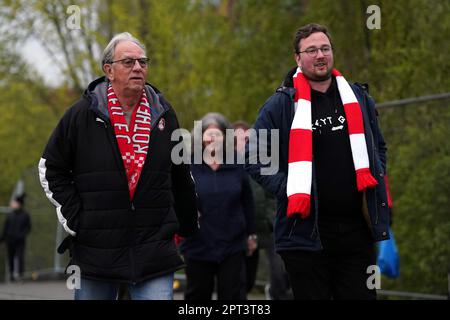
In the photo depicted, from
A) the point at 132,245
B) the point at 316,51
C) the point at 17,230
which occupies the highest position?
the point at 17,230

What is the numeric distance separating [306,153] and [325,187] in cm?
25

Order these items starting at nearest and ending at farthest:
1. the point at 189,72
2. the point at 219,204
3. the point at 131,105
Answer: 1. the point at 131,105
2. the point at 219,204
3. the point at 189,72

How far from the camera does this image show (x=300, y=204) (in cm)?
578

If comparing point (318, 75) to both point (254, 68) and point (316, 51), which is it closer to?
point (316, 51)

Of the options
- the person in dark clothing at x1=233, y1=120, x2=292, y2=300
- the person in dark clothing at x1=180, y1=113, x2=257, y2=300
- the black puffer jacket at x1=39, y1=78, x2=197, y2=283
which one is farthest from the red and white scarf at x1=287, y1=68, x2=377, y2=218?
the person in dark clothing at x1=233, y1=120, x2=292, y2=300

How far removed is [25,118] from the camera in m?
29.1

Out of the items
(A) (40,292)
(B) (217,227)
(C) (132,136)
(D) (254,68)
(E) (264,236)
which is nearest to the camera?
(C) (132,136)

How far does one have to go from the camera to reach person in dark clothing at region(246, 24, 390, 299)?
19.2 feet

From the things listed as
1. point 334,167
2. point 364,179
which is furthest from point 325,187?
point 364,179

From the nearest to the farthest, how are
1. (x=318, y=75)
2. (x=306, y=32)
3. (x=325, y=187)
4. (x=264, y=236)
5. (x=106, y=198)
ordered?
(x=106, y=198) → (x=325, y=187) → (x=318, y=75) → (x=306, y=32) → (x=264, y=236)

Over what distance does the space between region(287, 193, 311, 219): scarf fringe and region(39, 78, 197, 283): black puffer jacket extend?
682 mm
